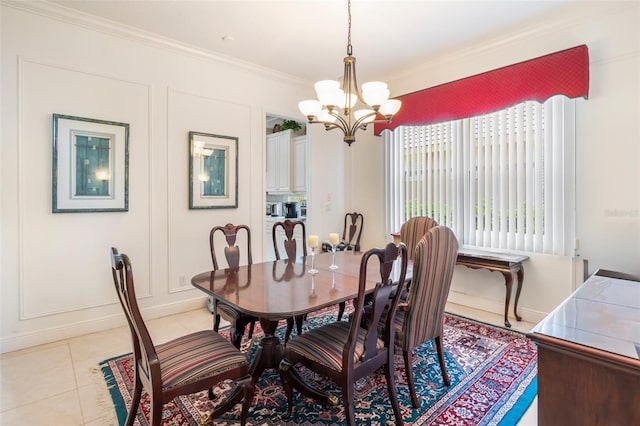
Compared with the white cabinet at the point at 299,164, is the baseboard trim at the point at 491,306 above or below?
below

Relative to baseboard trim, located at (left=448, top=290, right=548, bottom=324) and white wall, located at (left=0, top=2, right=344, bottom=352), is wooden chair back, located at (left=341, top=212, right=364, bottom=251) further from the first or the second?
baseboard trim, located at (left=448, top=290, right=548, bottom=324)

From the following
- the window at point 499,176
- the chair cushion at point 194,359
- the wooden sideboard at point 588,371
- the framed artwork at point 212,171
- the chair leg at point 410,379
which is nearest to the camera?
the wooden sideboard at point 588,371

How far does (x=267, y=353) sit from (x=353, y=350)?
723 millimetres

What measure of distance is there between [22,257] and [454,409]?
11.6 feet

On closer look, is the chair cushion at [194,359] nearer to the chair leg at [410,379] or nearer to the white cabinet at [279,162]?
the chair leg at [410,379]

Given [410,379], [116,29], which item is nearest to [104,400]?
[410,379]

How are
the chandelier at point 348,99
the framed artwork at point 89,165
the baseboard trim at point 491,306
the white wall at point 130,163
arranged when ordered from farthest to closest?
the baseboard trim at point 491,306 < the framed artwork at point 89,165 < the white wall at point 130,163 < the chandelier at point 348,99

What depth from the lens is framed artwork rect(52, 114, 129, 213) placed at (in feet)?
9.52

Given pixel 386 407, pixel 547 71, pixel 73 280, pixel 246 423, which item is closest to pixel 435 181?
pixel 547 71

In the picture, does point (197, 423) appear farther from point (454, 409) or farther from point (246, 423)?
point (454, 409)

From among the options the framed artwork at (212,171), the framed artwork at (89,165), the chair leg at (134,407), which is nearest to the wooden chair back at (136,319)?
the chair leg at (134,407)

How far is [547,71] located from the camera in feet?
10.2

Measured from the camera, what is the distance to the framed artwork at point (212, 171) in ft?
12.2

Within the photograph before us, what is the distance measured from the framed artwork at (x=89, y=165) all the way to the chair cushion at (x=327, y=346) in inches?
97.1
